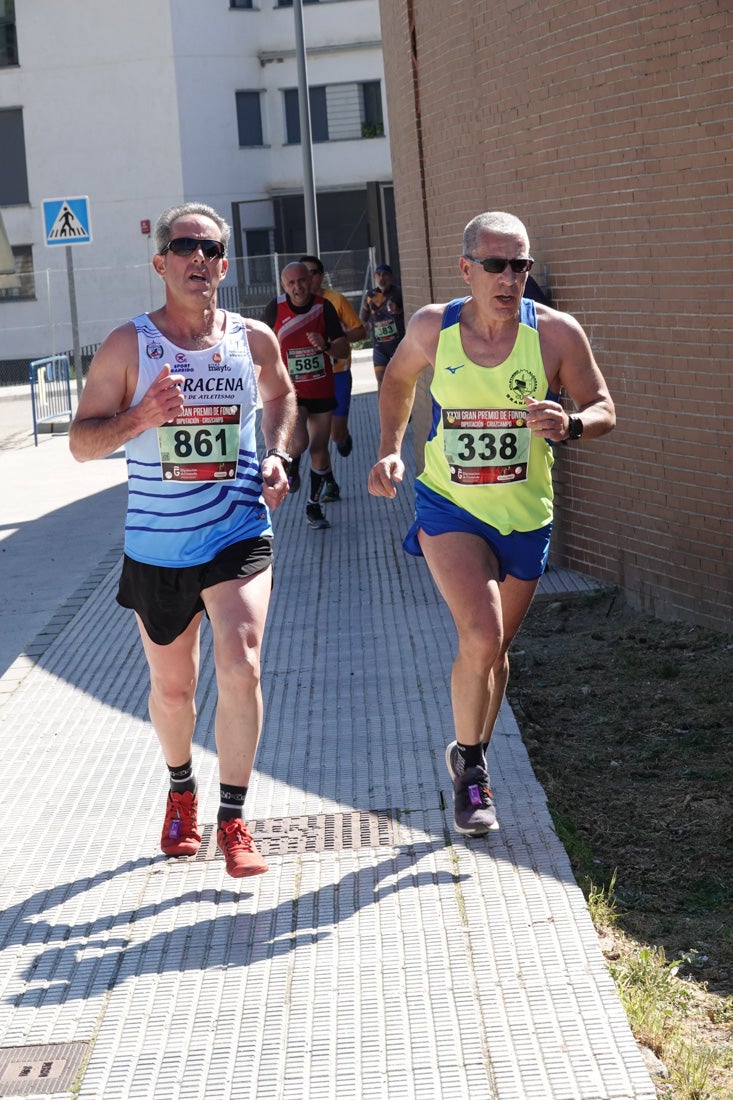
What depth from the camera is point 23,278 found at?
4241 cm

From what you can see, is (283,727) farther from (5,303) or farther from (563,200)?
(5,303)

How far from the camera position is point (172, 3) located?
40156 millimetres

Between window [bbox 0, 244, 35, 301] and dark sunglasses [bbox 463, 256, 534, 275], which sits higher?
window [bbox 0, 244, 35, 301]

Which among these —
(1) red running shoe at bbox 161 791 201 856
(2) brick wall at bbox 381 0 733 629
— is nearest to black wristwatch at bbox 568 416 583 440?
(1) red running shoe at bbox 161 791 201 856

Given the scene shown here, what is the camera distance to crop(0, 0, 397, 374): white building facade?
132ft

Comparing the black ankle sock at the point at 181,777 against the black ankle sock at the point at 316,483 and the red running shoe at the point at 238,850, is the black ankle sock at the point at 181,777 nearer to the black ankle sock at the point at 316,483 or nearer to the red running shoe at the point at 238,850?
the red running shoe at the point at 238,850

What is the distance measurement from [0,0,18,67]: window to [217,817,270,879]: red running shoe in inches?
1577

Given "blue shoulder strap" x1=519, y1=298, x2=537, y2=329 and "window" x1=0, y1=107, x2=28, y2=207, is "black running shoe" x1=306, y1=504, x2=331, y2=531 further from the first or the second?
"window" x1=0, y1=107, x2=28, y2=207

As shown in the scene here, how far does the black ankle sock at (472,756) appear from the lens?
5.16m

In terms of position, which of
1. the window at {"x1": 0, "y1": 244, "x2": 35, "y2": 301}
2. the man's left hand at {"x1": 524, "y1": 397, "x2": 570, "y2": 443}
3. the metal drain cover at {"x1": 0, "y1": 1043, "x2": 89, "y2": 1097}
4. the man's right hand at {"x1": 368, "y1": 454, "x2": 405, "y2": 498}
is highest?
the window at {"x1": 0, "y1": 244, "x2": 35, "y2": 301}

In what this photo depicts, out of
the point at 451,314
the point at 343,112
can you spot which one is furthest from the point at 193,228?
the point at 343,112

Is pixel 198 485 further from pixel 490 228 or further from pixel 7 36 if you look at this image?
pixel 7 36

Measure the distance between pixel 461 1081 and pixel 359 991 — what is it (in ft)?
1.87

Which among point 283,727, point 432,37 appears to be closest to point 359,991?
point 283,727
